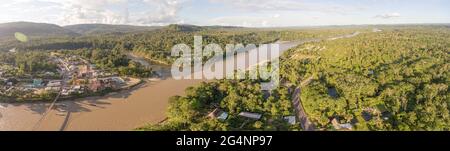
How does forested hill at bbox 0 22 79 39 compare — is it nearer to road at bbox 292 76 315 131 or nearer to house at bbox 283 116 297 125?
road at bbox 292 76 315 131

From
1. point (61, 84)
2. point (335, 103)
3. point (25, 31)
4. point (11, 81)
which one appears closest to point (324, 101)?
point (335, 103)

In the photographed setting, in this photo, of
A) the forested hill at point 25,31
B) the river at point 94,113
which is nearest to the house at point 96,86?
the river at point 94,113

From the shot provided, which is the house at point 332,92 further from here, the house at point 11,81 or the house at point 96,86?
the house at point 11,81

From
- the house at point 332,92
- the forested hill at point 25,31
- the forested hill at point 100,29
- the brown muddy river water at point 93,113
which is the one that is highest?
the forested hill at point 100,29

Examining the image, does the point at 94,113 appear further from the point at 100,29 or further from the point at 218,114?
the point at 100,29

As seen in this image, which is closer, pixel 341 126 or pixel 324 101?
pixel 341 126

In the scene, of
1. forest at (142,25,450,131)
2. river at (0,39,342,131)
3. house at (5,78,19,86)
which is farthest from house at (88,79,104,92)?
forest at (142,25,450,131)

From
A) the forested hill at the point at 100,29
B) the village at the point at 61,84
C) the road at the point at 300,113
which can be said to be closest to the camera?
the road at the point at 300,113
